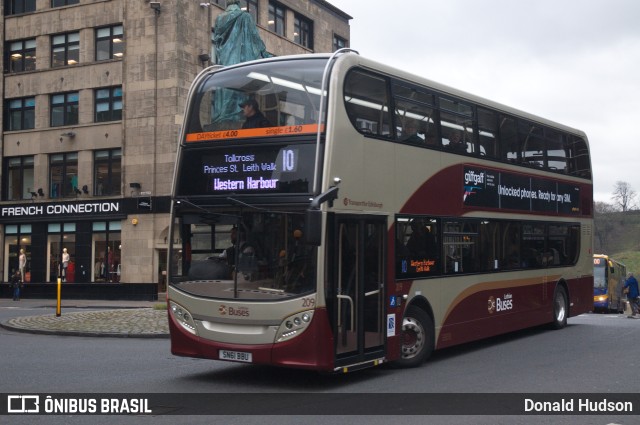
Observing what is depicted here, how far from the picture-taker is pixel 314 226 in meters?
9.67

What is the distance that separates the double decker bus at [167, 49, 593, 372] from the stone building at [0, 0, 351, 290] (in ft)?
85.1

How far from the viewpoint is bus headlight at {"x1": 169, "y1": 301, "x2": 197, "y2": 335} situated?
10880 millimetres

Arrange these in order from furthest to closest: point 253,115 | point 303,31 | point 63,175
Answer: point 303,31, point 63,175, point 253,115

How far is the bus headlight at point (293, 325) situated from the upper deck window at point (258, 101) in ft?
7.92

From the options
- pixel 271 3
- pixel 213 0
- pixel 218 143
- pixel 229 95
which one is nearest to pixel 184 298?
pixel 218 143

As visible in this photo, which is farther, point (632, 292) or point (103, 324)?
point (632, 292)

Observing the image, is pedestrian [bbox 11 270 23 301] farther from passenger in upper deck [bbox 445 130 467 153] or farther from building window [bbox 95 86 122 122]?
passenger in upper deck [bbox 445 130 467 153]

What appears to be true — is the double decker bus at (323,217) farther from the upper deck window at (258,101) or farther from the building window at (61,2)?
the building window at (61,2)

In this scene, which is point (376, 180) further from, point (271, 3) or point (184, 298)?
point (271, 3)

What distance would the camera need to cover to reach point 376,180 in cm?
1138

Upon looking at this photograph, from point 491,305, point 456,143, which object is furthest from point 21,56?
point 491,305

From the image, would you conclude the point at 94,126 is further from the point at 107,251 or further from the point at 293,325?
the point at 293,325

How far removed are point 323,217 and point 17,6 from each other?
3798cm
